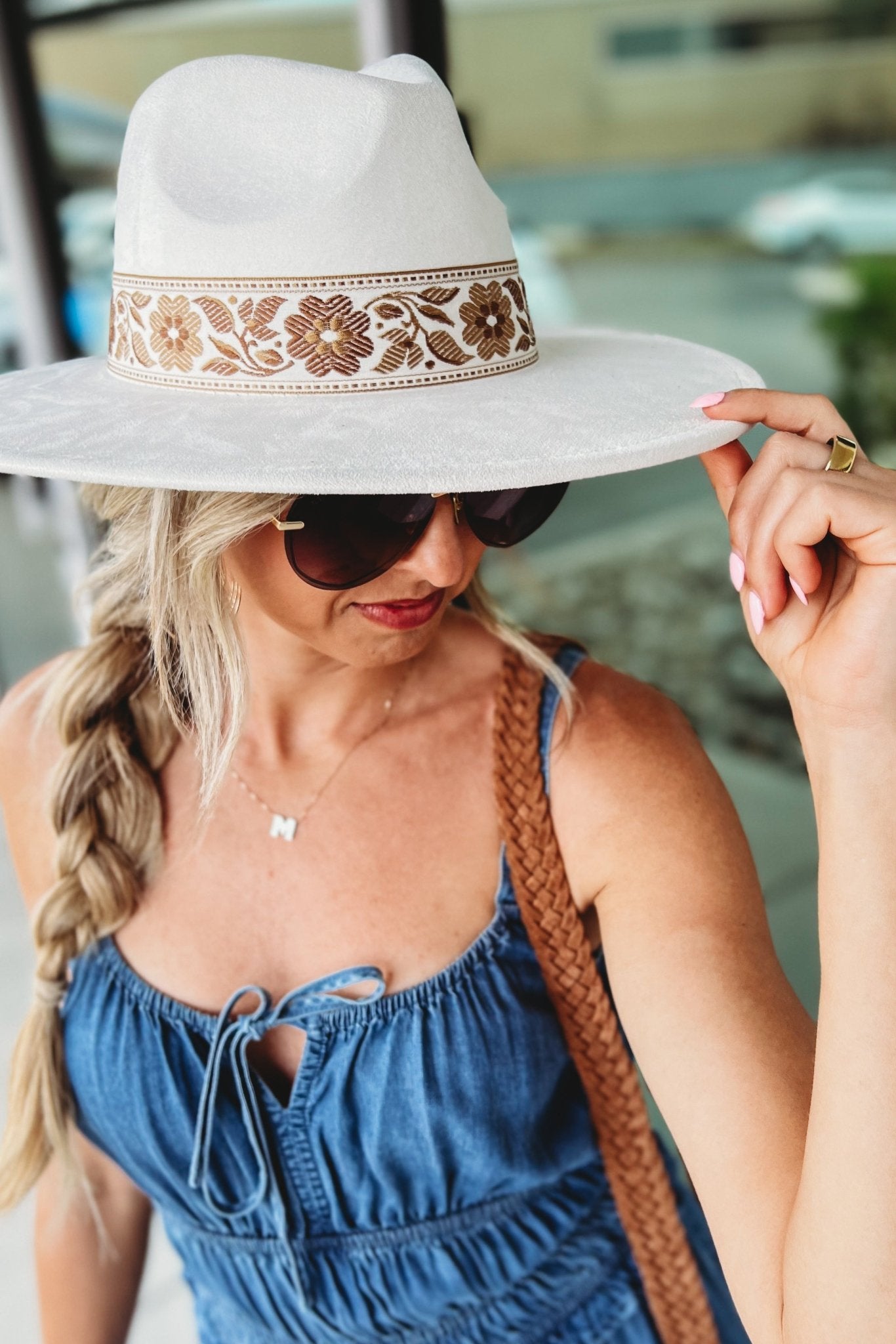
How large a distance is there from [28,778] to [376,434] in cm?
82

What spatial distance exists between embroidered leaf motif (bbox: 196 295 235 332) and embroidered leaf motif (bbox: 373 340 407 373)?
5.3 inches

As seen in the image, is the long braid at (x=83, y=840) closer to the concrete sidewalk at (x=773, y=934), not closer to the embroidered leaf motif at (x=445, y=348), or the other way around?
the embroidered leaf motif at (x=445, y=348)

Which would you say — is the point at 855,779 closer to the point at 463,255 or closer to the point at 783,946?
the point at 463,255

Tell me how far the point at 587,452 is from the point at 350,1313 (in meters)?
1.04

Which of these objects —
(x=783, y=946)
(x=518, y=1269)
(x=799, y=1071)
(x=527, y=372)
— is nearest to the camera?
(x=799, y=1071)

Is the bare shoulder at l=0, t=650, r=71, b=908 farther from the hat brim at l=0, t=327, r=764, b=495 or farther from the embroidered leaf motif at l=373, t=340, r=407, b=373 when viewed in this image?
the embroidered leaf motif at l=373, t=340, r=407, b=373

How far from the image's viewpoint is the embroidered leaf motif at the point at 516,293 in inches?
45.0

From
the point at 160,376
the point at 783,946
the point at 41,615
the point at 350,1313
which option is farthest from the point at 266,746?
the point at 41,615

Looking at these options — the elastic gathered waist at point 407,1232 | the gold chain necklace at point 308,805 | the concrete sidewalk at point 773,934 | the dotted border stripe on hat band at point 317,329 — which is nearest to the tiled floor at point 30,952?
the concrete sidewalk at point 773,934

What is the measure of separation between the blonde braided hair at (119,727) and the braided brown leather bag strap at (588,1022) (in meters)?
0.07

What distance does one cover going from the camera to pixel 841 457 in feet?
3.10

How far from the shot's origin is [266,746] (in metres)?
1.49

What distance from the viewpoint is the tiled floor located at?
219 centimetres

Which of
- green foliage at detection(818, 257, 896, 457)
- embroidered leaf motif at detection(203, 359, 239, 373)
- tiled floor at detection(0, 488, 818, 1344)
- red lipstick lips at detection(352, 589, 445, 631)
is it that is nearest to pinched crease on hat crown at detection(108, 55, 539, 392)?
embroidered leaf motif at detection(203, 359, 239, 373)
